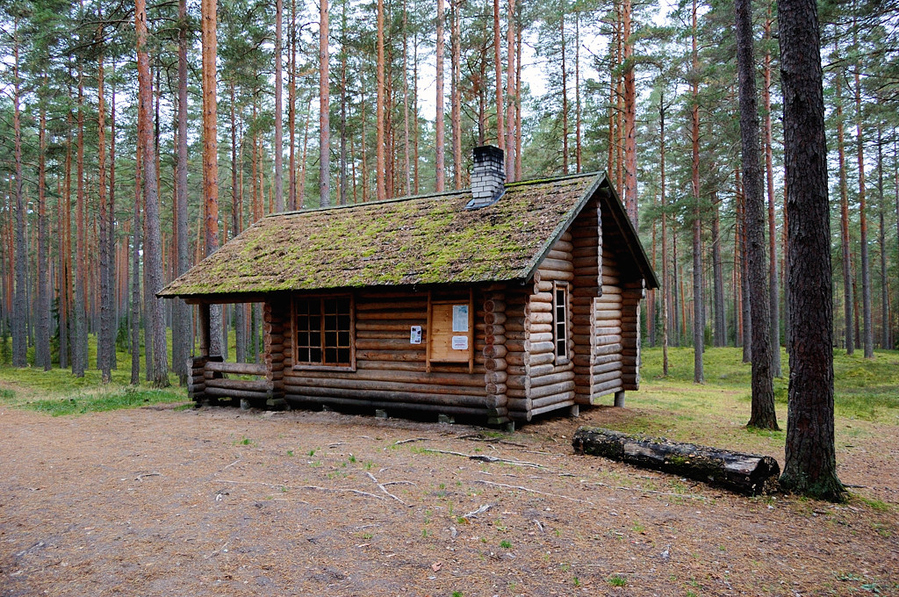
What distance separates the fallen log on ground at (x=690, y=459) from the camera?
6.89 metres

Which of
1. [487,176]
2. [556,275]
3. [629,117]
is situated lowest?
[556,275]

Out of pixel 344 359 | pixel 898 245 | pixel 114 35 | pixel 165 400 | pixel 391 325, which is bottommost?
pixel 165 400

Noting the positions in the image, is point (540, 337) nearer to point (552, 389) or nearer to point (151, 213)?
point (552, 389)

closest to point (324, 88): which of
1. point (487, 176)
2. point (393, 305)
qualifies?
point (487, 176)

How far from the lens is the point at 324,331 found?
42.3ft

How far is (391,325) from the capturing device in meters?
12.0

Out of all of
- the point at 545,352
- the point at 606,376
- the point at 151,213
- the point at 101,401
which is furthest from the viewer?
the point at 151,213

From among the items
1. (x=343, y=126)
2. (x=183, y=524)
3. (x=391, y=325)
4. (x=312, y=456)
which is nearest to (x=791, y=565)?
(x=183, y=524)

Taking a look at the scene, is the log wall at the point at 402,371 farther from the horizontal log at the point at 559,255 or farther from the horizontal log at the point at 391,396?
the horizontal log at the point at 559,255

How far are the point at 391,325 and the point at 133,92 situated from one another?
60.5 feet

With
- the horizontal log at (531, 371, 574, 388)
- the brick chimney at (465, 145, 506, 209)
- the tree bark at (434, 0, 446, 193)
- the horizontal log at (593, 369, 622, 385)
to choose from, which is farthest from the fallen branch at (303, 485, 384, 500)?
the tree bark at (434, 0, 446, 193)

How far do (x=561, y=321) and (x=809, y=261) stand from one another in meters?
5.63

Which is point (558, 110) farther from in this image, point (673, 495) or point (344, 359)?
point (673, 495)

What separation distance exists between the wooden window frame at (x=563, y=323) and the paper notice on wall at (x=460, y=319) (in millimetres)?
1936
